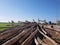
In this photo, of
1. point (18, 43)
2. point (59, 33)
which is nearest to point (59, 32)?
point (59, 33)

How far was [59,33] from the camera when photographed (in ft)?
35.1

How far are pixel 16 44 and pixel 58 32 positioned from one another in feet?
20.4

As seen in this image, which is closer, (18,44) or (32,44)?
(18,44)

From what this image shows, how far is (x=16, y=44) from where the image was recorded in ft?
19.0

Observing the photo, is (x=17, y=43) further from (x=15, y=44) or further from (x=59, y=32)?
(x=59, y=32)

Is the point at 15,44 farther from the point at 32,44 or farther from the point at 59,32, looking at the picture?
the point at 59,32

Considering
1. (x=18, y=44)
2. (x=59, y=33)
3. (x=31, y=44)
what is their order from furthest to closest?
1. (x=59, y=33)
2. (x=31, y=44)
3. (x=18, y=44)

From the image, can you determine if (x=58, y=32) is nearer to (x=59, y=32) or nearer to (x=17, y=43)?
(x=59, y=32)

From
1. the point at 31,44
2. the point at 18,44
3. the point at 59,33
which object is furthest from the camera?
the point at 59,33

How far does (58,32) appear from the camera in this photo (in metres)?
11.0

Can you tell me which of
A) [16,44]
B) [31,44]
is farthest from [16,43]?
[31,44]

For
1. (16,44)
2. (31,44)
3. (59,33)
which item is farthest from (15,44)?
(59,33)

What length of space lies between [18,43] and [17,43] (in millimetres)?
64

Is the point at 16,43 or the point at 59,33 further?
the point at 59,33
